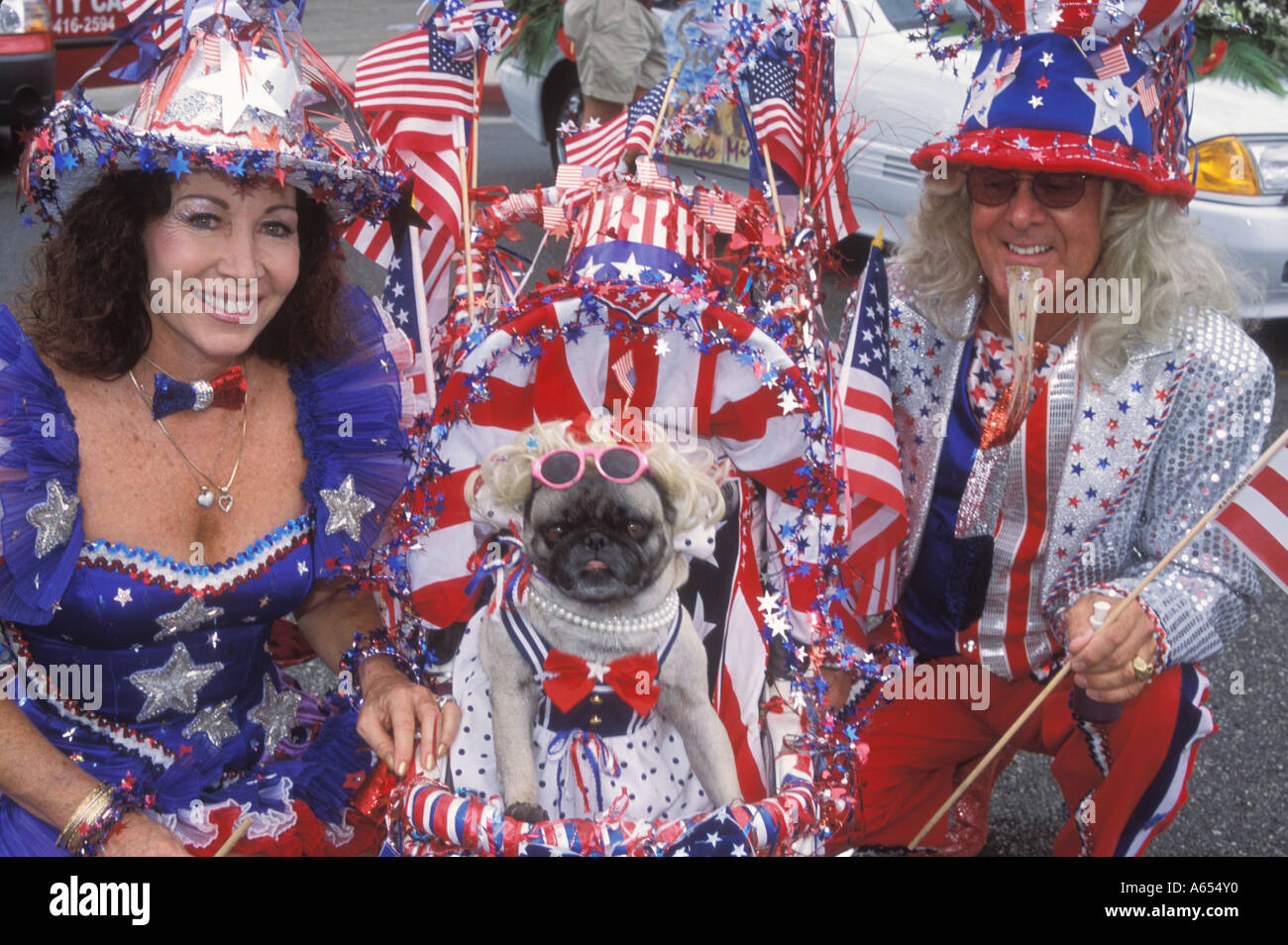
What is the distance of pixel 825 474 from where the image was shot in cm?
232

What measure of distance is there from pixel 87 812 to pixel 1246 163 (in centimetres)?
515

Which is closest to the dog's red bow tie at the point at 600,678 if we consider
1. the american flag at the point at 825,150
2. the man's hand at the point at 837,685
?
the man's hand at the point at 837,685

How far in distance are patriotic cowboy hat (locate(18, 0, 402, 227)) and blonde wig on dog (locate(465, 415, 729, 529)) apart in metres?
0.58

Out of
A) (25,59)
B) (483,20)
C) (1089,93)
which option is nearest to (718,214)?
(483,20)

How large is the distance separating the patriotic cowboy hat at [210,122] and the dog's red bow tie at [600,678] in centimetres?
96

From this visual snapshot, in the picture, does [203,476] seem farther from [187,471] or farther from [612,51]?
[612,51]

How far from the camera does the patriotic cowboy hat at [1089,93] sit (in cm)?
241

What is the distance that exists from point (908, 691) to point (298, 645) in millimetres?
1416

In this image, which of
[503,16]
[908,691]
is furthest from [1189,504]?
[503,16]

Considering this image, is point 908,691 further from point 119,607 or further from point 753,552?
point 119,607

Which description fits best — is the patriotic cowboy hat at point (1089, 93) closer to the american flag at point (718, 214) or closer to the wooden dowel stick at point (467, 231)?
the american flag at point (718, 214)

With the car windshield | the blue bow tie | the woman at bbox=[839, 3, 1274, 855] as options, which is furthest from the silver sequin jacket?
the car windshield

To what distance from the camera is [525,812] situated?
2.13m
